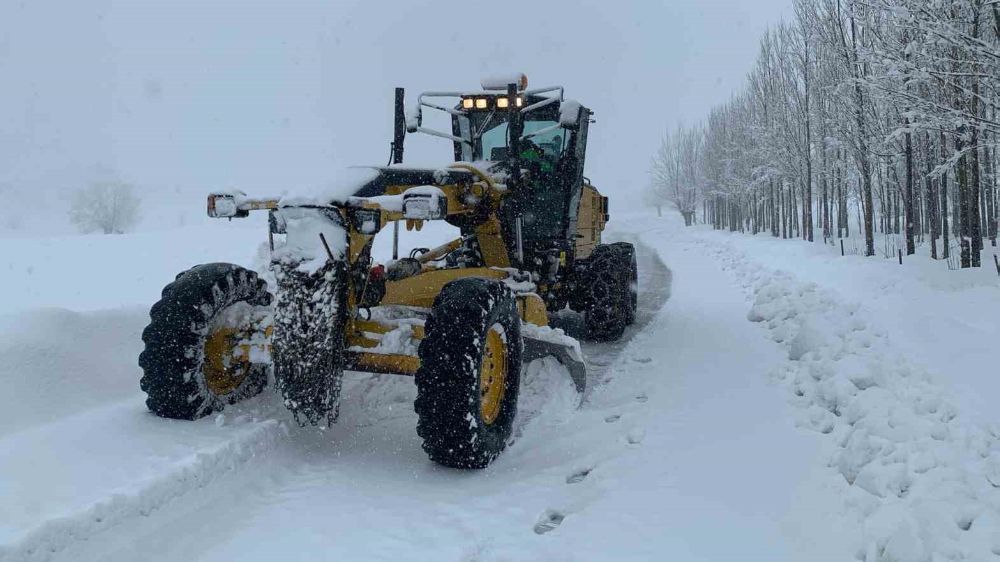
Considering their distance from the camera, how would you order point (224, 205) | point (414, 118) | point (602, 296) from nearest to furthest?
1. point (224, 205)
2. point (414, 118)
3. point (602, 296)

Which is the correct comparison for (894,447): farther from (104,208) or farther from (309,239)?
(104,208)

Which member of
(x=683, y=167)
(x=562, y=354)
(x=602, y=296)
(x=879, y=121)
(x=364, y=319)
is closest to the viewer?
(x=364, y=319)

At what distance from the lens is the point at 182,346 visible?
3945 millimetres

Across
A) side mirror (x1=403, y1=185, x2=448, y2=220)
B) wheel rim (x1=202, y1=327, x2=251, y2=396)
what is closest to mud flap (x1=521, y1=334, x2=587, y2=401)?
side mirror (x1=403, y1=185, x2=448, y2=220)

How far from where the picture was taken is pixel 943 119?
10016 millimetres

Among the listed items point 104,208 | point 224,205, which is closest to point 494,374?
point 224,205

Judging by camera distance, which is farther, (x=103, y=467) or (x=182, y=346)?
(x=182, y=346)

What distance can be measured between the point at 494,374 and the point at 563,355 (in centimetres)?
83

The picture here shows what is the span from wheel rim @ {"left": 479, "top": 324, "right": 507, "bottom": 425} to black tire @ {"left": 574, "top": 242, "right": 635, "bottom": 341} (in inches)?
116

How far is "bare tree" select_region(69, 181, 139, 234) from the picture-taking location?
166 ft

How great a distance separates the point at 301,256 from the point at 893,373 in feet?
13.0

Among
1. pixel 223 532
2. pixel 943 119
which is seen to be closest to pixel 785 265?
pixel 943 119

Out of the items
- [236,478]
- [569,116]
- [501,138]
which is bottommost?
[236,478]

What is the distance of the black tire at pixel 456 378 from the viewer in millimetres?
3521
